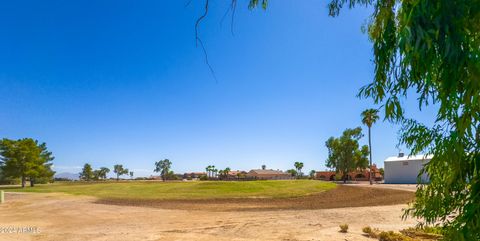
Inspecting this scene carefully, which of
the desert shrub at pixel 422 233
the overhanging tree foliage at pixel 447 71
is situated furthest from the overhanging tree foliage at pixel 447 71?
the desert shrub at pixel 422 233

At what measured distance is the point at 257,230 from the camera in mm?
14023

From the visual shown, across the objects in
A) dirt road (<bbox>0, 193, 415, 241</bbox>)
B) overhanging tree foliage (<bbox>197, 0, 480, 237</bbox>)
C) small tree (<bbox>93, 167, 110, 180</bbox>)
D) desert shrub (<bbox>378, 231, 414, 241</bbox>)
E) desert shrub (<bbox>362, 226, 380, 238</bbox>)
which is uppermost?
overhanging tree foliage (<bbox>197, 0, 480, 237</bbox>)

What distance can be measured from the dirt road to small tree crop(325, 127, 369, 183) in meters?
68.3

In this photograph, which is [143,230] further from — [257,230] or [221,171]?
[221,171]

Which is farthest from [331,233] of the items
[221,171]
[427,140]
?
[221,171]

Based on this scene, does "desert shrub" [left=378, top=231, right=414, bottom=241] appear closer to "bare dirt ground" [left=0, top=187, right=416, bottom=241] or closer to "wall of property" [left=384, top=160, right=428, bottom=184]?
"bare dirt ground" [left=0, top=187, right=416, bottom=241]

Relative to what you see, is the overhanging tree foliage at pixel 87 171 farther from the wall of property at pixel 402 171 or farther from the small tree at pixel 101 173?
the wall of property at pixel 402 171

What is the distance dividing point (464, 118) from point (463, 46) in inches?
34.7

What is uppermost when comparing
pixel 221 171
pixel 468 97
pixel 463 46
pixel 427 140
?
pixel 463 46

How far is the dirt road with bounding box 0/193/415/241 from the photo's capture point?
1289 cm

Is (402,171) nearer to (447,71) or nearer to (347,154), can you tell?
(347,154)

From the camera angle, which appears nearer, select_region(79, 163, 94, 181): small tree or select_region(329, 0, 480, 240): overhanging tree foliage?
select_region(329, 0, 480, 240): overhanging tree foliage

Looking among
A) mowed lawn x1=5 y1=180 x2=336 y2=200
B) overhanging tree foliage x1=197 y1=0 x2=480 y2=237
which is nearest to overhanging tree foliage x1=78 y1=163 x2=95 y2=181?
mowed lawn x1=5 y1=180 x2=336 y2=200

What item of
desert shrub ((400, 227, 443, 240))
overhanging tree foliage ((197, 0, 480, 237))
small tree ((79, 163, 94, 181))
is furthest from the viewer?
small tree ((79, 163, 94, 181))
